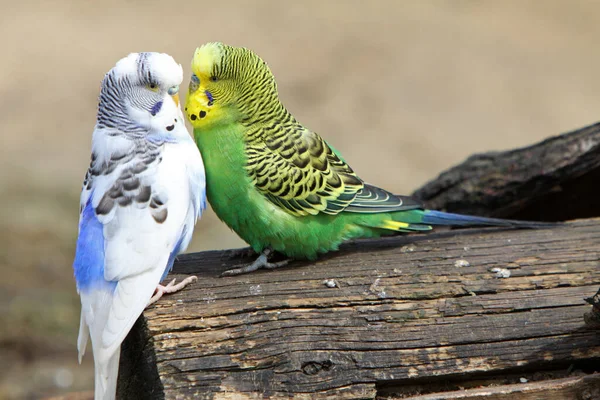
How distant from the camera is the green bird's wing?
3695 millimetres

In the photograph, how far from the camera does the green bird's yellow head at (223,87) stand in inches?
143

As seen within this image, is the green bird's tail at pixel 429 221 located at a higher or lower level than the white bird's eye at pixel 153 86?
lower

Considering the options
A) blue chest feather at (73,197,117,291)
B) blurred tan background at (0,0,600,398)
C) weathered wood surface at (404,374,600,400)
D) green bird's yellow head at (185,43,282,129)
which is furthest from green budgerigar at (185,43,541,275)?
blurred tan background at (0,0,600,398)

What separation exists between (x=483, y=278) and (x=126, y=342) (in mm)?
1701

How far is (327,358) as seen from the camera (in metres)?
3.21

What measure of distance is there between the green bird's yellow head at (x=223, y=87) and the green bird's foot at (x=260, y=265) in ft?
2.19

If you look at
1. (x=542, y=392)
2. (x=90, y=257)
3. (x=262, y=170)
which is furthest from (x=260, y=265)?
(x=542, y=392)

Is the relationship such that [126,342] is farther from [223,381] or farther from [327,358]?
[327,358]

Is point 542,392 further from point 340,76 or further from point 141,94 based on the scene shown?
point 340,76

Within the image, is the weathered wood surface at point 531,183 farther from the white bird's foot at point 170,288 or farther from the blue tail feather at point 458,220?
the white bird's foot at point 170,288

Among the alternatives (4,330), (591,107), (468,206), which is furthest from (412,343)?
(591,107)

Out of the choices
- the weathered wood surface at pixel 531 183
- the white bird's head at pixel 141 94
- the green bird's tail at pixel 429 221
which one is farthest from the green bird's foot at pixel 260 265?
the weathered wood surface at pixel 531 183

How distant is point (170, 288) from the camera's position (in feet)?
11.3

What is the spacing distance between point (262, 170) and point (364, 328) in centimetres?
89
